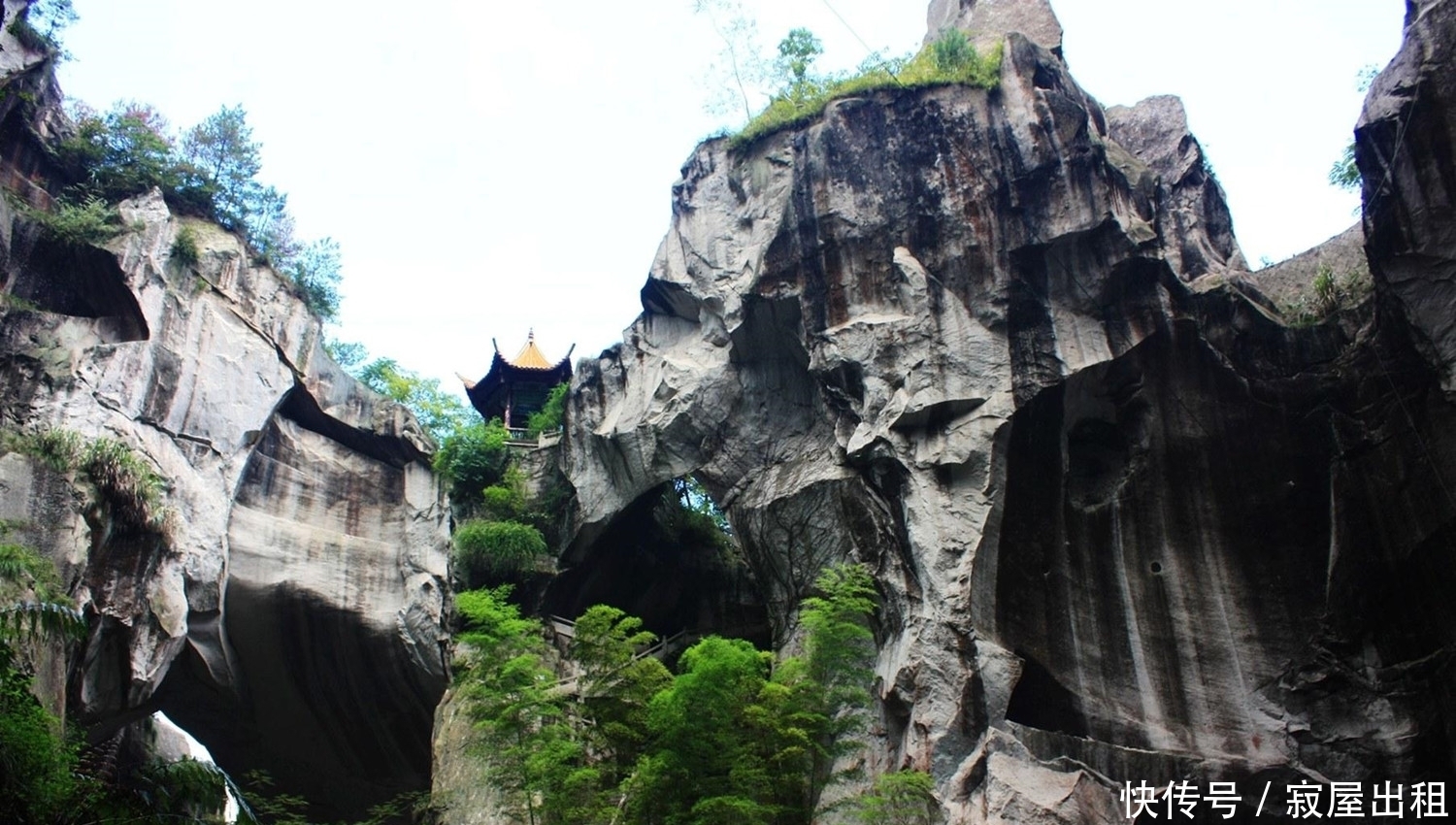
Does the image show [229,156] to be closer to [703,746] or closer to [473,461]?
[473,461]

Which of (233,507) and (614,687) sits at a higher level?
(233,507)

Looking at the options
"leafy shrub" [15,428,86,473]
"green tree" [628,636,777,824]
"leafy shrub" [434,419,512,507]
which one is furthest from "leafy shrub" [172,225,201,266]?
"green tree" [628,636,777,824]

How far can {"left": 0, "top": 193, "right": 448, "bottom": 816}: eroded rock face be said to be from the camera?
14.5 meters

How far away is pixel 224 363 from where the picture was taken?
55.2ft

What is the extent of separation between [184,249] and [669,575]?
9.38 m

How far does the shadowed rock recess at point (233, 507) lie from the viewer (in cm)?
1444

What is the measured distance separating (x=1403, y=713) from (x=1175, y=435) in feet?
13.6

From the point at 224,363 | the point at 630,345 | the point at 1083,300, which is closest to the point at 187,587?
Answer: the point at 224,363

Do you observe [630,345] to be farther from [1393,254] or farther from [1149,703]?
[1393,254]

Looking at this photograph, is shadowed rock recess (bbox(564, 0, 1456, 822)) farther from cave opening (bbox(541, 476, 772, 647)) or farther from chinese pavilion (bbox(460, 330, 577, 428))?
chinese pavilion (bbox(460, 330, 577, 428))

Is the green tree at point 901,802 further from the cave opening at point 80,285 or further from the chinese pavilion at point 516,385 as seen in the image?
the chinese pavilion at point 516,385

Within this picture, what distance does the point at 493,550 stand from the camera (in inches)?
749

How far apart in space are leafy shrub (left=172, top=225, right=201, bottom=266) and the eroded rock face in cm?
11

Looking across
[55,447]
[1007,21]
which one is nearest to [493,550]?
[55,447]
